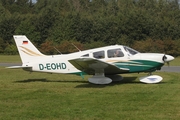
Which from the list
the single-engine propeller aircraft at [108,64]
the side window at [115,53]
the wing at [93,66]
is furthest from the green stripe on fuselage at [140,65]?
the side window at [115,53]

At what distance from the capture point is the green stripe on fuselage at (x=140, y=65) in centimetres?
1292

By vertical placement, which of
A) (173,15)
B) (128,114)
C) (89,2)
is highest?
(89,2)

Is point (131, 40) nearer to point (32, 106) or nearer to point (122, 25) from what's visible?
point (122, 25)

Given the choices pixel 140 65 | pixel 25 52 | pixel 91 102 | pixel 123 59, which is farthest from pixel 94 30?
pixel 91 102

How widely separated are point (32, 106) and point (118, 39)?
4652 centimetres

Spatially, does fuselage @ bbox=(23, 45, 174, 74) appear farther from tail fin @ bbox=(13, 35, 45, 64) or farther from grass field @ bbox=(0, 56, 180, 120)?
tail fin @ bbox=(13, 35, 45, 64)

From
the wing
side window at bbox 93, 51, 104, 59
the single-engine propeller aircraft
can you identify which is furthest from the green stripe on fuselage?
side window at bbox 93, 51, 104, 59

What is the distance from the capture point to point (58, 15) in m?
64.6

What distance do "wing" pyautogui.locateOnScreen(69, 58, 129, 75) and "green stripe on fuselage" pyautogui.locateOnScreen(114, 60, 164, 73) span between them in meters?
0.20

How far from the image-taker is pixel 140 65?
13.1 metres

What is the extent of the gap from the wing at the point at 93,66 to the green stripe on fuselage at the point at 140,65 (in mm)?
197

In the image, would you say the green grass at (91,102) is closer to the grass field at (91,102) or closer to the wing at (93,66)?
the grass field at (91,102)

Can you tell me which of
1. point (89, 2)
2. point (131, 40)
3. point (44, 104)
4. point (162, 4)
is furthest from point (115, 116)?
point (89, 2)

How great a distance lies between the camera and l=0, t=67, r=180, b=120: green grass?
300 inches
